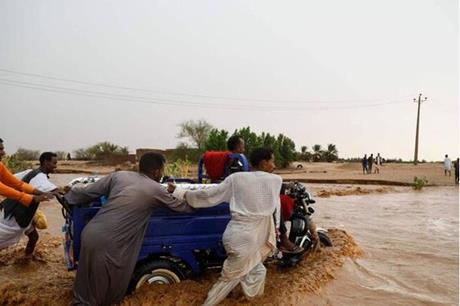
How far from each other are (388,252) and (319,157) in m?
57.9

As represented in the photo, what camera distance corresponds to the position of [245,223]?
4.48m

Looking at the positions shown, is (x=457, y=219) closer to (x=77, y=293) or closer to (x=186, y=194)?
(x=186, y=194)

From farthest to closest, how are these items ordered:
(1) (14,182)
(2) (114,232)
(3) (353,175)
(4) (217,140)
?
(4) (217,140) → (3) (353,175) → (1) (14,182) → (2) (114,232)

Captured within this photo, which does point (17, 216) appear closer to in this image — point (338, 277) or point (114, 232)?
point (114, 232)

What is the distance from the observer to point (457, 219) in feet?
42.3

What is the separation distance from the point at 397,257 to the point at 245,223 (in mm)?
4238

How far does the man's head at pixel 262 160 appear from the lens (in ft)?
15.5

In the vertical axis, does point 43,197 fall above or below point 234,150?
below

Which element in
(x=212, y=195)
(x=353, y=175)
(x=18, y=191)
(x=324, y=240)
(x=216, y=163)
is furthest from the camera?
(x=353, y=175)

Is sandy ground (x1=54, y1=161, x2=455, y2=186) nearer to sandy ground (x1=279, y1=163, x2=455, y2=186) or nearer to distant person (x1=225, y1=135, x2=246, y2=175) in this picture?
sandy ground (x1=279, y1=163, x2=455, y2=186)

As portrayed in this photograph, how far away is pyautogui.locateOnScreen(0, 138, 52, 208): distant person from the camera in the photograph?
16.6 feet

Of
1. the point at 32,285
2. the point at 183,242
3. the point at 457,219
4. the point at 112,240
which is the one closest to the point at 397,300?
the point at 183,242

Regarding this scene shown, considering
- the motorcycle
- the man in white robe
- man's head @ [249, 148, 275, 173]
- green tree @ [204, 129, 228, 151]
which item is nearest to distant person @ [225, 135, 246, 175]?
the motorcycle

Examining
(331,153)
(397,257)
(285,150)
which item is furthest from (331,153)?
(397,257)
